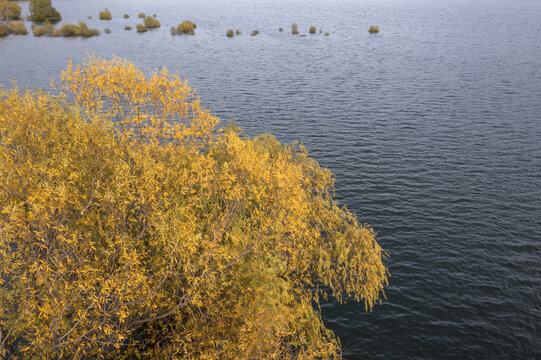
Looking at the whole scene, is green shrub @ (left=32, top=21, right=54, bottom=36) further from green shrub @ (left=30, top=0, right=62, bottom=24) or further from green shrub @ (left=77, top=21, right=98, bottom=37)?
green shrub @ (left=30, top=0, right=62, bottom=24)

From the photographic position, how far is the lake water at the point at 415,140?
1132 inches

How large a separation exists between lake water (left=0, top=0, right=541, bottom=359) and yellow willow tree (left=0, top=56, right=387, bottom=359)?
11375 mm

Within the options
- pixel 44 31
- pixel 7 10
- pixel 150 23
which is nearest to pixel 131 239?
pixel 44 31

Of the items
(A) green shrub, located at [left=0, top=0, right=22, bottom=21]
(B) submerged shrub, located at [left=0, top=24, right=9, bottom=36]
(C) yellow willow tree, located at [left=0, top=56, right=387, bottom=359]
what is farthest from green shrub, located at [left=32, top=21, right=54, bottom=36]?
(C) yellow willow tree, located at [left=0, top=56, right=387, bottom=359]

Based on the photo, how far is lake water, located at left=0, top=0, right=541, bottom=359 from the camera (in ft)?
94.3

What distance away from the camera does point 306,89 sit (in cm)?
7712

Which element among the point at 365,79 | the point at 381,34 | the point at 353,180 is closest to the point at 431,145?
the point at 353,180

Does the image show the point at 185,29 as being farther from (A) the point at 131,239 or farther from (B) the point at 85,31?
(A) the point at 131,239

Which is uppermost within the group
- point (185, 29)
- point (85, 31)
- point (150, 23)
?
point (150, 23)

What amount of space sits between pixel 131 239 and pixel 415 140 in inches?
1947

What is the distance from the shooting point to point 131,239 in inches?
679

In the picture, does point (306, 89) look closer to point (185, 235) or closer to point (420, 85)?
point (420, 85)

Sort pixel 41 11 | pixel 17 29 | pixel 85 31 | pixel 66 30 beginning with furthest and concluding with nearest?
pixel 41 11
pixel 17 29
pixel 85 31
pixel 66 30

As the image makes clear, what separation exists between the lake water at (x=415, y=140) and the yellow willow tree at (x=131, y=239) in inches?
448
